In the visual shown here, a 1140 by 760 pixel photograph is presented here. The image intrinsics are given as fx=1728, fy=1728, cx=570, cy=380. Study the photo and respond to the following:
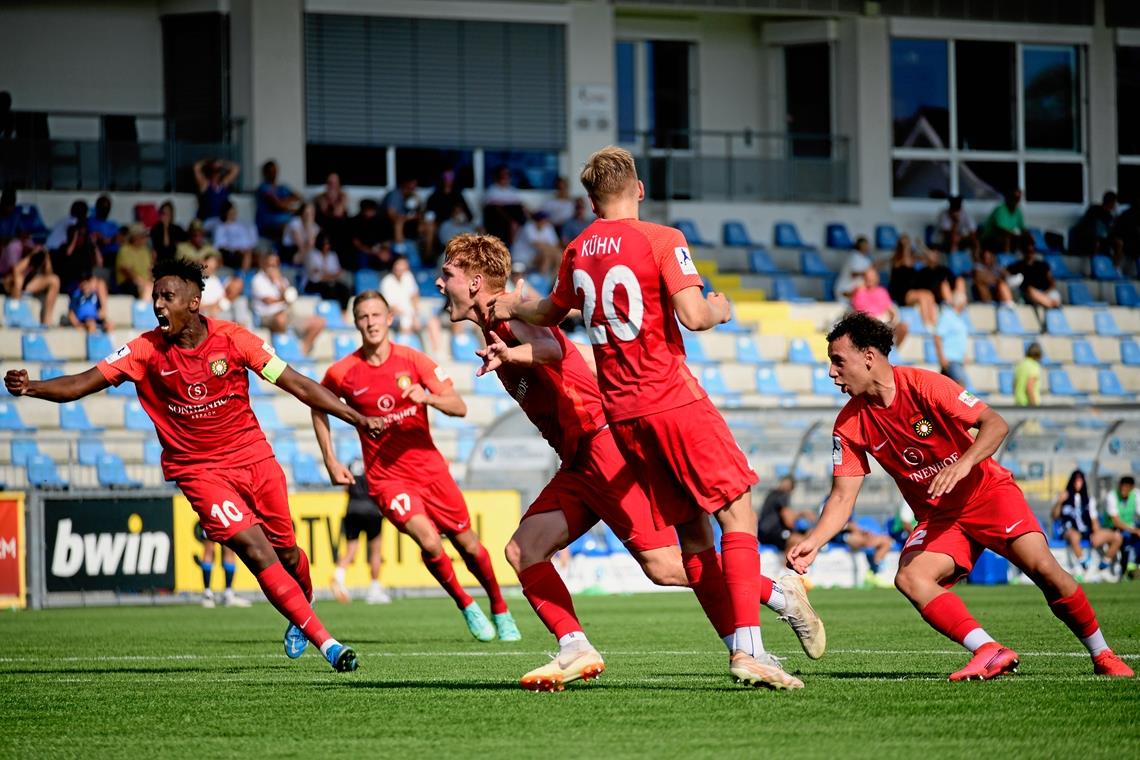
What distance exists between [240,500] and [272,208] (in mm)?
15618

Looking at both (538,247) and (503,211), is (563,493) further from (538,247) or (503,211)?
(503,211)

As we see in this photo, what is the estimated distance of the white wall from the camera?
2666cm

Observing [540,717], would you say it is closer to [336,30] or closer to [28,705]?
[28,705]

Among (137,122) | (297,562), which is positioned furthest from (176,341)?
(137,122)

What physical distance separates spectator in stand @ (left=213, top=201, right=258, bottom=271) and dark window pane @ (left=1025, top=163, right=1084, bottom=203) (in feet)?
52.4

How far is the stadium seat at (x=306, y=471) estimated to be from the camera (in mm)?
20266

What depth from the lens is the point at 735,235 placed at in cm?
2922

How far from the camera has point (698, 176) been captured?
30.0 metres

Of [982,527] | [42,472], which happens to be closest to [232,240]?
[42,472]

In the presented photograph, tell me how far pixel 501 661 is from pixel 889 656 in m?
2.22

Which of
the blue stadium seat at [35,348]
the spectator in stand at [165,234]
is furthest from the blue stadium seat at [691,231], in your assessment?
the blue stadium seat at [35,348]

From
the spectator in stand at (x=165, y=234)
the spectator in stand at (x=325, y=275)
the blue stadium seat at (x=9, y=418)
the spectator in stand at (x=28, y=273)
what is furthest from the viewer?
the spectator in stand at (x=325, y=275)

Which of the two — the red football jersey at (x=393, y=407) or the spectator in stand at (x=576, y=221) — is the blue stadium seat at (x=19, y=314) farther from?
the red football jersey at (x=393, y=407)

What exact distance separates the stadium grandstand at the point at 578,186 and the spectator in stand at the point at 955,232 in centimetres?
5
